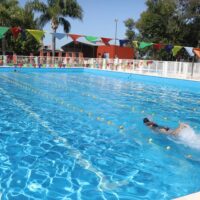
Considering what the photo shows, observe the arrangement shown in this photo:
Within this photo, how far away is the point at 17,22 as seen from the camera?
1168 inches

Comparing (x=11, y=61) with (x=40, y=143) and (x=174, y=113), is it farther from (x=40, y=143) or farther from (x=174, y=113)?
(x=40, y=143)

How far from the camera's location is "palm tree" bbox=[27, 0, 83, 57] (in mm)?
29781

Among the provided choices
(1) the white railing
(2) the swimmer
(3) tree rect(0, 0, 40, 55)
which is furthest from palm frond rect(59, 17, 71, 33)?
(2) the swimmer

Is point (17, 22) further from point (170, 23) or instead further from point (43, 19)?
point (170, 23)

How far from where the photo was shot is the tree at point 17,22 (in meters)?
28.1

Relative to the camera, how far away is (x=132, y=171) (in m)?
5.58

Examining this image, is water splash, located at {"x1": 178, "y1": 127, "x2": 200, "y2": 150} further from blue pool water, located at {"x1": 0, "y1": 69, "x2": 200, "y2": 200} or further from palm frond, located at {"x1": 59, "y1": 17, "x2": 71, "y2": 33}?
palm frond, located at {"x1": 59, "y1": 17, "x2": 71, "y2": 33}

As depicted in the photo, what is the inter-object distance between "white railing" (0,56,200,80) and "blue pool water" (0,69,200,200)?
1013 centimetres

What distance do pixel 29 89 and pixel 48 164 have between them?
937 cm

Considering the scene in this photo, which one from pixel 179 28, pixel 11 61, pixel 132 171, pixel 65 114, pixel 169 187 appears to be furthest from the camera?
pixel 179 28

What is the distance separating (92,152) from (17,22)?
86.7ft

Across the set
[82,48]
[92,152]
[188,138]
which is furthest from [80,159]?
[82,48]

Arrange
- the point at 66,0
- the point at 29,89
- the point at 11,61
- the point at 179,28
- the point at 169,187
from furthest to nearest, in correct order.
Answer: the point at 179,28
the point at 66,0
the point at 11,61
the point at 29,89
the point at 169,187

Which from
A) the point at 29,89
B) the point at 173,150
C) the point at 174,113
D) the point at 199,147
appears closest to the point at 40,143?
the point at 173,150
